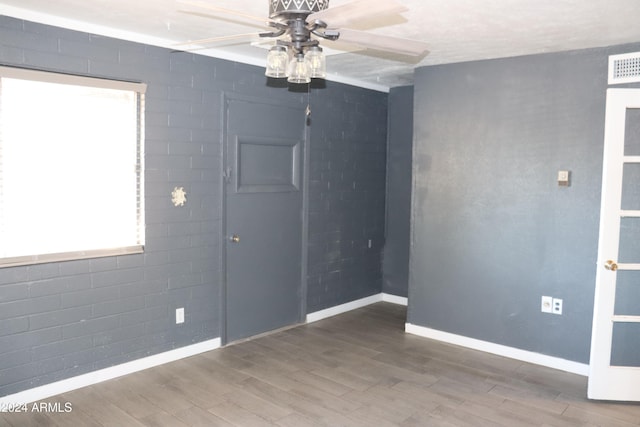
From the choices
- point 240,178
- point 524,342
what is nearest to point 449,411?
point 524,342

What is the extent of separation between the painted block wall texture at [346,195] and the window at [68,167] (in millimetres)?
1916

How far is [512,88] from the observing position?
4070 mm

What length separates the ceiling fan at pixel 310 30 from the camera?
68.0 inches

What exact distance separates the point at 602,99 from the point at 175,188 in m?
3.33

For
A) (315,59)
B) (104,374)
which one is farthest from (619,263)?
(104,374)

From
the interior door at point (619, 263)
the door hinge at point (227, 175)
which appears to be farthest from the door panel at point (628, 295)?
the door hinge at point (227, 175)

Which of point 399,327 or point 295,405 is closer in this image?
point 295,405

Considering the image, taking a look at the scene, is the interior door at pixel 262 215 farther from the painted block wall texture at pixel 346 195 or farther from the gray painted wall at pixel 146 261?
the painted block wall texture at pixel 346 195

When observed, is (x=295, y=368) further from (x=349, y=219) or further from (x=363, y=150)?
(x=363, y=150)

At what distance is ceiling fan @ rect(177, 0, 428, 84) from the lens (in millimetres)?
1727

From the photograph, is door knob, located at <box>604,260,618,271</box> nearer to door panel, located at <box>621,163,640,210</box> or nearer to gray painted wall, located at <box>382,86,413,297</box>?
door panel, located at <box>621,163,640,210</box>

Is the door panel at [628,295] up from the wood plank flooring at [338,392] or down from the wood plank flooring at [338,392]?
up

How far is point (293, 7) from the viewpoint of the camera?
5.88 feet

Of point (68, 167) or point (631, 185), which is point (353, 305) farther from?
point (68, 167)
